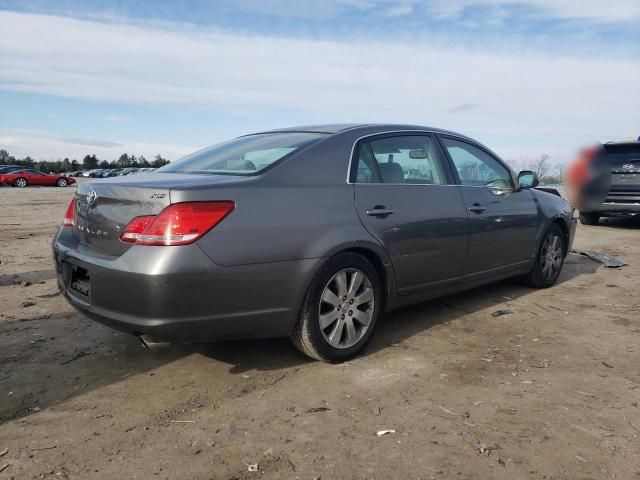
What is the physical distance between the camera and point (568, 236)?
5949mm

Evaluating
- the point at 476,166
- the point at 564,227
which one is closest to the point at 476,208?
the point at 476,166

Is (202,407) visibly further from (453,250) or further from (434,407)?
(453,250)

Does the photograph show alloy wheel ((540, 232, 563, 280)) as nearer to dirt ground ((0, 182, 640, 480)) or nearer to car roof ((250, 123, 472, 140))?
dirt ground ((0, 182, 640, 480))

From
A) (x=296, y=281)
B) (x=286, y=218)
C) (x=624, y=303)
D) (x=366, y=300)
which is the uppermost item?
(x=286, y=218)

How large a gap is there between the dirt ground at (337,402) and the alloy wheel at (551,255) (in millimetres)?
957

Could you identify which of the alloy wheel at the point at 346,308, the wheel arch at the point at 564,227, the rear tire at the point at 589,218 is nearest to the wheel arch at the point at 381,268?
the alloy wheel at the point at 346,308

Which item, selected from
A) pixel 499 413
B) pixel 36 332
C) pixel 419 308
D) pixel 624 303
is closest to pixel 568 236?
pixel 624 303

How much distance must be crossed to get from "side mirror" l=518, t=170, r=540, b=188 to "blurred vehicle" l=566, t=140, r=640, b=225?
549 cm

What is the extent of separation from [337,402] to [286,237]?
3.15 ft

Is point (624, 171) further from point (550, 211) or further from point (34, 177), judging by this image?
point (34, 177)

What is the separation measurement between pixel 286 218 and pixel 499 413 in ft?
5.15

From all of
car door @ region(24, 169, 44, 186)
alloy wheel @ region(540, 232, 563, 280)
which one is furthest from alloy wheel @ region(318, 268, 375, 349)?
car door @ region(24, 169, 44, 186)

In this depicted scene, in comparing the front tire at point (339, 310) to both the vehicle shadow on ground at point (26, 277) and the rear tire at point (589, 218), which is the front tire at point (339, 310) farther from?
the rear tire at point (589, 218)

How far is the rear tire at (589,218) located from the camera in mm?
12008
